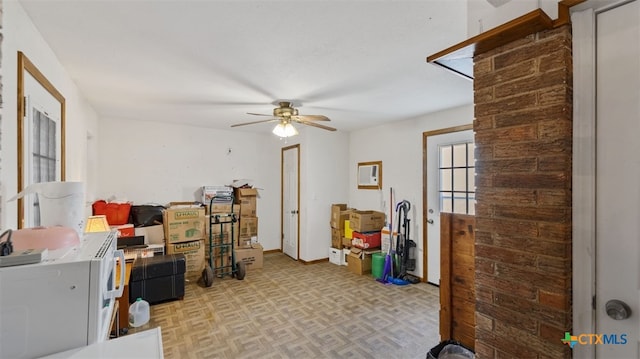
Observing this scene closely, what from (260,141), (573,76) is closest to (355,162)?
(260,141)

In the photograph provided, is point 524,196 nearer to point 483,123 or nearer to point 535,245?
point 535,245

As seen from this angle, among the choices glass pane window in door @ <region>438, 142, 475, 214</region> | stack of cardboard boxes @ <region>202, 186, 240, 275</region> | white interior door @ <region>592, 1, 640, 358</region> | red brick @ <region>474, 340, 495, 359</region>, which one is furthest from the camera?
stack of cardboard boxes @ <region>202, 186, 240, 275</region>

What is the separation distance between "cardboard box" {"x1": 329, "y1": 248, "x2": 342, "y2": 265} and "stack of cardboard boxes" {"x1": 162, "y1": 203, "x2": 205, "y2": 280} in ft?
6.88

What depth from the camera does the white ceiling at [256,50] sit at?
1.57 metres

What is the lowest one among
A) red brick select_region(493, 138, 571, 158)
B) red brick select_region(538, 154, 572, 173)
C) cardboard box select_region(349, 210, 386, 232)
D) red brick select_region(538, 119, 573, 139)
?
cardboard box select_region(349, 210, 386, 232)

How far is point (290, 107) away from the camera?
10.6 ft

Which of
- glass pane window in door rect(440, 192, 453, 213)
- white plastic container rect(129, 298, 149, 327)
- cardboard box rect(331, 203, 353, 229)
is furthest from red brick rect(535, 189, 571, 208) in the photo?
cardboard box rect(331, 203, 353, 229)

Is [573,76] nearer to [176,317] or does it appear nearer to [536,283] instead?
[536,283]

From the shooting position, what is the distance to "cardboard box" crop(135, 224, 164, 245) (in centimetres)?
398

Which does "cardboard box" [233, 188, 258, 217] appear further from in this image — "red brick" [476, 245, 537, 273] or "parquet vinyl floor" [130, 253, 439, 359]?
"red brick" [476, 245, 537, 273]

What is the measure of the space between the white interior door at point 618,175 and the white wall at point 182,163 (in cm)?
497

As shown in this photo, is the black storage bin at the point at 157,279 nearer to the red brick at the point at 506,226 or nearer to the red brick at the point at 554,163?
the red brick at the point at 506,226

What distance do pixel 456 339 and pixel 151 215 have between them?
395cm

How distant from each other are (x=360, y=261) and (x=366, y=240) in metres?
0.33
